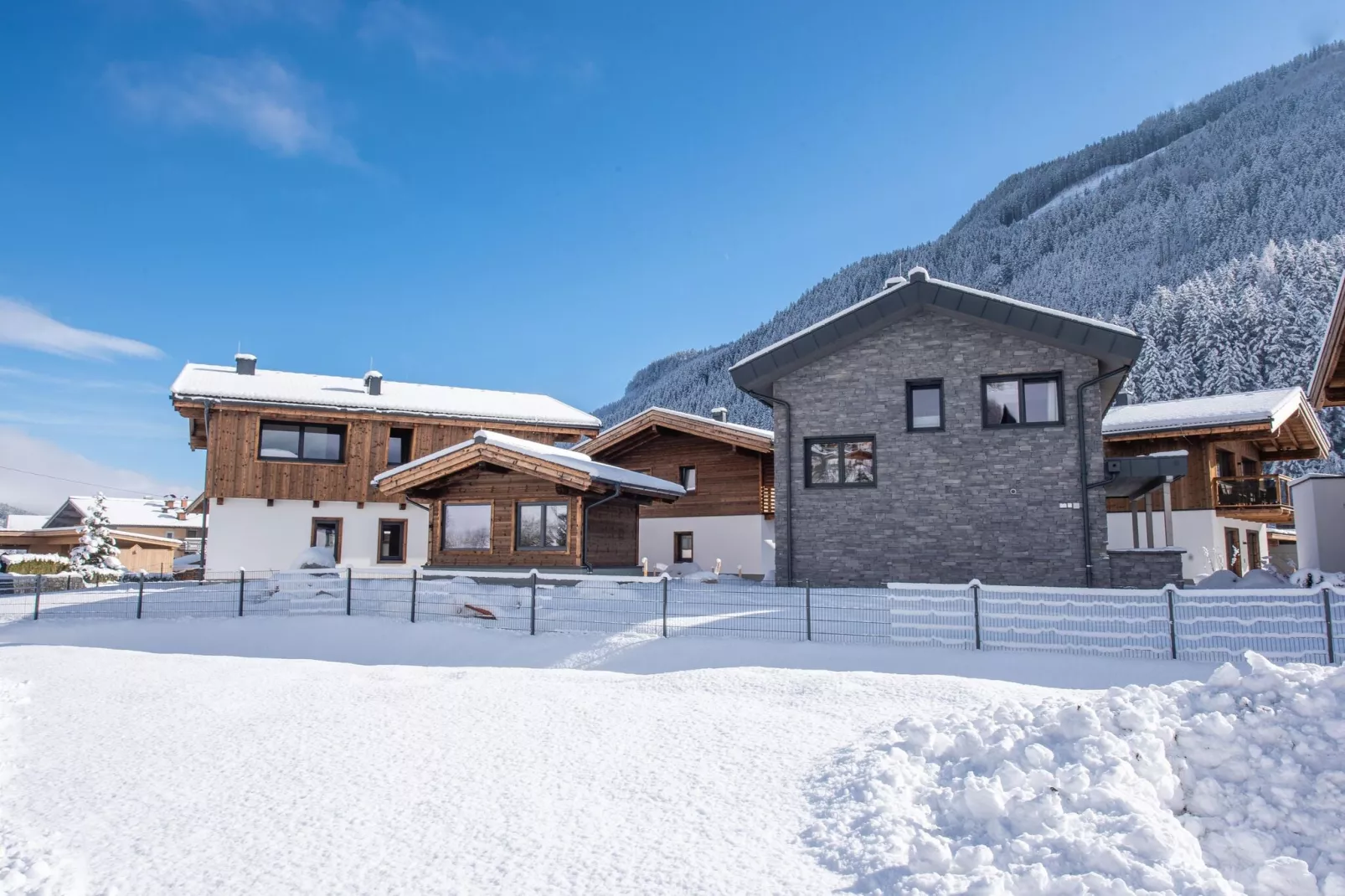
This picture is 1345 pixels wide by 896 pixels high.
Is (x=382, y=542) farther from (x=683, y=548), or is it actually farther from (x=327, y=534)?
(x=683, y=548)

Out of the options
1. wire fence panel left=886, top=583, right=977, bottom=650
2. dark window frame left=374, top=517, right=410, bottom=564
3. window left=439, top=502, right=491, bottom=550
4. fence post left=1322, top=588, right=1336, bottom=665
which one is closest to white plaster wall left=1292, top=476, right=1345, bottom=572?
fence post left=1322, top=588, right=1336, bottom=665

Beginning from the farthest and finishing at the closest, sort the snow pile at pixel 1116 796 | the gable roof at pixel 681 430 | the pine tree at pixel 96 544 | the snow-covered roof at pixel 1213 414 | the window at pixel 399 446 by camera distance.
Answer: the pine tree at pixel 96 544, the window at pixel 399 446, the gable roof at pixel 681 430, the snow-covered roof at pixel 1213 414, the snow pile at pixel 1116 796

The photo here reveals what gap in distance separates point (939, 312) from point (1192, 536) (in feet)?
44.3

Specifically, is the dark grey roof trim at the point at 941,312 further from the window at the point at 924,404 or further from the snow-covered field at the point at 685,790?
the snow-covered field at the point at 685,790

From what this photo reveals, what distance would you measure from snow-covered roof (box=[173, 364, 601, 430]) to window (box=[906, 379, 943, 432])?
1433 cm

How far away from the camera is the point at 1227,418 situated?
2338 centimetres

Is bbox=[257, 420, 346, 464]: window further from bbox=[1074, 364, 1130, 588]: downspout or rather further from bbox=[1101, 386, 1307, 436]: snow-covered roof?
bbox=[1101, 386, 1307, 436]: snow-covered roof

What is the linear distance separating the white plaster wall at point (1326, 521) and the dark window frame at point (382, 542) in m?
24.1

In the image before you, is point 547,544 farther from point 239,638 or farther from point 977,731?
point 977,731

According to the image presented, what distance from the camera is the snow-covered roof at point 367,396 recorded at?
24297 mm

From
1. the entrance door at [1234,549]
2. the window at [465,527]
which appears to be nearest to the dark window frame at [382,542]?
the window at [465,527]

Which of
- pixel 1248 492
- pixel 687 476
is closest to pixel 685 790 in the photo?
pixel 687 476

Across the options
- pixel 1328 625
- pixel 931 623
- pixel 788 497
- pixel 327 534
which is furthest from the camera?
pixel 327 534

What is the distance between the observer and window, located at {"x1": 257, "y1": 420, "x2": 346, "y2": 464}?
2483 centimetres
